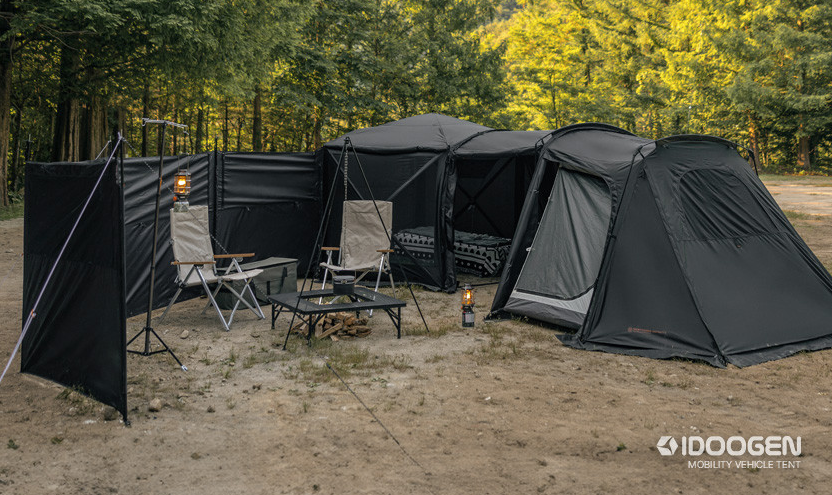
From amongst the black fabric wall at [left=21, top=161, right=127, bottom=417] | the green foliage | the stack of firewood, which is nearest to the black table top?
the stack of firewood

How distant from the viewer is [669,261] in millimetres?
5660

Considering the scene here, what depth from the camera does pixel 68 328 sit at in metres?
4.30

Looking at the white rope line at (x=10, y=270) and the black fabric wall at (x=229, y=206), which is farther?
the white rope line at (x=10, y=270)

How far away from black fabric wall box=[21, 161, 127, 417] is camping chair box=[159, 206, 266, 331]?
157cm

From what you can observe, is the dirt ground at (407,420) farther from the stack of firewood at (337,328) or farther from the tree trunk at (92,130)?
the tree trunk at (92,130)

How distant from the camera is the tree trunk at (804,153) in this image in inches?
993

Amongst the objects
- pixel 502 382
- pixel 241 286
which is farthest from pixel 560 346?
pixel 241 286

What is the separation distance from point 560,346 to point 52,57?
14.3 m

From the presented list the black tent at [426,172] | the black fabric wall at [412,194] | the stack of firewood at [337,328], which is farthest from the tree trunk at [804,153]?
the stack of firewood at [337,328]

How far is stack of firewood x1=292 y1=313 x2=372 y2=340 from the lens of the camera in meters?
6.00

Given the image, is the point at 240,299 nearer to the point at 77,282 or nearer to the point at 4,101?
the point at 77,282

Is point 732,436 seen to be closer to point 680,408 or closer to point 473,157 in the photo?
point 680,408

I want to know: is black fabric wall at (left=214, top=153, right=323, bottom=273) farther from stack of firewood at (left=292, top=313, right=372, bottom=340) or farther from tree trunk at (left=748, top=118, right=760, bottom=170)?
tree trunk at (left=748, top=118, right=760, bottom=170)

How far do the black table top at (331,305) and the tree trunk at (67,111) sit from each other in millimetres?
10393
